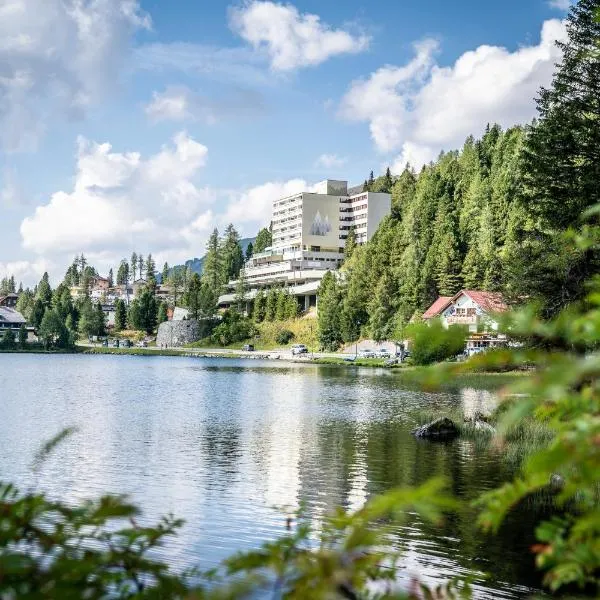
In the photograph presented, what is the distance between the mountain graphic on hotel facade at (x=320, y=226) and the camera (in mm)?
176113

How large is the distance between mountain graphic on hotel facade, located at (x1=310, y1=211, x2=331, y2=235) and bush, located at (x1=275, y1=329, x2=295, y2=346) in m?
42.1

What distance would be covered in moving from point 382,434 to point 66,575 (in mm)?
29022

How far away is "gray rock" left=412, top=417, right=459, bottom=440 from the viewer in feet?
97.3

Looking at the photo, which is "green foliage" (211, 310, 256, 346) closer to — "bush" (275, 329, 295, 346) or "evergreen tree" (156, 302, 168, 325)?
"bush" (275, 329, 295, 346)

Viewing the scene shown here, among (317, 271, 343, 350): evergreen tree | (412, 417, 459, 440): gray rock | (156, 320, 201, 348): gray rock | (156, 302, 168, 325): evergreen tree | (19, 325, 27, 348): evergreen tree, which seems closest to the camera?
(412, 417, 459, 440): gray rock

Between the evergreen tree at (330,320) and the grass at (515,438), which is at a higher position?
the evergreen tree at (330,320)

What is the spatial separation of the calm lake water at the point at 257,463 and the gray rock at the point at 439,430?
742 millimetres

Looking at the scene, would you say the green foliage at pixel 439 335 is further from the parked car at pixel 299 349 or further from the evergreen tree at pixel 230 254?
the evergreen tree at pixel 230 254

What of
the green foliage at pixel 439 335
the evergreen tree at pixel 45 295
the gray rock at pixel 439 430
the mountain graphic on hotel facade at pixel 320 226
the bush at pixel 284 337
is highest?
the mountain graphic on hotel facade at pixel 320 226

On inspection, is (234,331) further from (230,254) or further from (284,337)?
(230,254)

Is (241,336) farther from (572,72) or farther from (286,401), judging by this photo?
(572,72)

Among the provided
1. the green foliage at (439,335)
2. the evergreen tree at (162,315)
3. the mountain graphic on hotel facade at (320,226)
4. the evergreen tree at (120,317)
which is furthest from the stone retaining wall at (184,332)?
the green foliage at (439,335)

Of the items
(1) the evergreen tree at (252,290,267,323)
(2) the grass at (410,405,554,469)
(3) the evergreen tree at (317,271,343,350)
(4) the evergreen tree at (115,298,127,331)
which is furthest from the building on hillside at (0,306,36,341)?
(2) the grass at (410,405,554,469)

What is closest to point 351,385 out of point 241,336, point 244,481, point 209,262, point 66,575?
point 244,481
